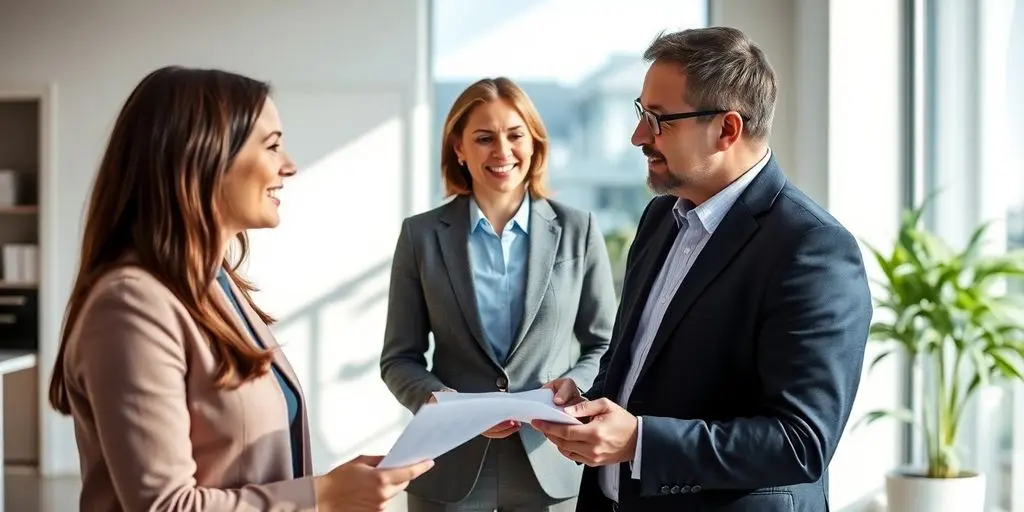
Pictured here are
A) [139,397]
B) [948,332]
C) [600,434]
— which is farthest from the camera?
[948,332]

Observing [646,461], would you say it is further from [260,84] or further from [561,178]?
[561,178]

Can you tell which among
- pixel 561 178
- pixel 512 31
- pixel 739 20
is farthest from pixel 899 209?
pixel 512 31

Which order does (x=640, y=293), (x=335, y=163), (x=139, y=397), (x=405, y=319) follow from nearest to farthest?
(x=139, y=397) → (x=640, y=293) → (x=405, y=319) → (x=335, y=163)

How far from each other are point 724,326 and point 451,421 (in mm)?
539

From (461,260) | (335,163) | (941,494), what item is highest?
(335,163)

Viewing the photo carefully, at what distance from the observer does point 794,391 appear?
5.76 ft

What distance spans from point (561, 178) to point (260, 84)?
4.89 metres

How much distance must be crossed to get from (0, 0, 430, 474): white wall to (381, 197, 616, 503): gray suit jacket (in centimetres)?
361

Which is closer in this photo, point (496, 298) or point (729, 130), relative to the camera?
point (729, 130)

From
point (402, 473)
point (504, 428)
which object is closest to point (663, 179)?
point (504, 428)

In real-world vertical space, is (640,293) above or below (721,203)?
below

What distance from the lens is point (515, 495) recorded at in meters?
2.67

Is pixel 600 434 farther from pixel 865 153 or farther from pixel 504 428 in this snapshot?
pixel 865 153

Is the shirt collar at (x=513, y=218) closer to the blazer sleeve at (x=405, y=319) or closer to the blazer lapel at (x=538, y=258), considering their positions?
the blazer lapel at (x=538, y=258)
